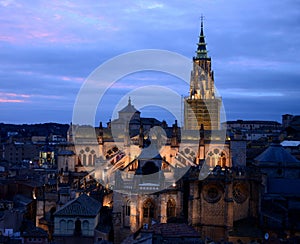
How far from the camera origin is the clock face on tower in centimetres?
4831

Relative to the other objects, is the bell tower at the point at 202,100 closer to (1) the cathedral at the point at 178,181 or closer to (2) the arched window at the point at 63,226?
(1) the cathedral at the point at 178,181

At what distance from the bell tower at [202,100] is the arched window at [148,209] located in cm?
4548

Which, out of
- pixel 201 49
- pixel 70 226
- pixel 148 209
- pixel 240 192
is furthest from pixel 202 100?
pixel 70 226

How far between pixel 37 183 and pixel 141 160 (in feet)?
76.0

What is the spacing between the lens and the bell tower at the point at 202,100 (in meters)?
91.2

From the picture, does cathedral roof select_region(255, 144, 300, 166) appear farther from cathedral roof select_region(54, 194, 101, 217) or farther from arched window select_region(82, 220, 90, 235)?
arched window select_region(82, 220, 90, 235)

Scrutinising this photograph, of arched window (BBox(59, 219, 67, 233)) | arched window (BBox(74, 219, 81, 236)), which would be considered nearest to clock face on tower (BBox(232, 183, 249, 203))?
arched window (BBox(74, 219, 81, 236))

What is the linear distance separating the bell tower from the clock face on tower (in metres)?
41.4

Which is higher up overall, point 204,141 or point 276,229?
point 204,141

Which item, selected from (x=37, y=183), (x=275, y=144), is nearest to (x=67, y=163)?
(x=37, y=183)

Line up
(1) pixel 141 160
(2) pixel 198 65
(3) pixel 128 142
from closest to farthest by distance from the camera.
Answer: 1. (1) pixel 141 160
2. (3) pixel 128 142
3. (2) pixel 198 65

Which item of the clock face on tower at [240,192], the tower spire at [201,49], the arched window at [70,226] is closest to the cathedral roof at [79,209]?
the arched window at [70,226]

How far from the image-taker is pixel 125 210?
147 feet

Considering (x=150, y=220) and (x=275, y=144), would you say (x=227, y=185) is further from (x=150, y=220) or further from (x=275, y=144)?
(x=275, y=144)
